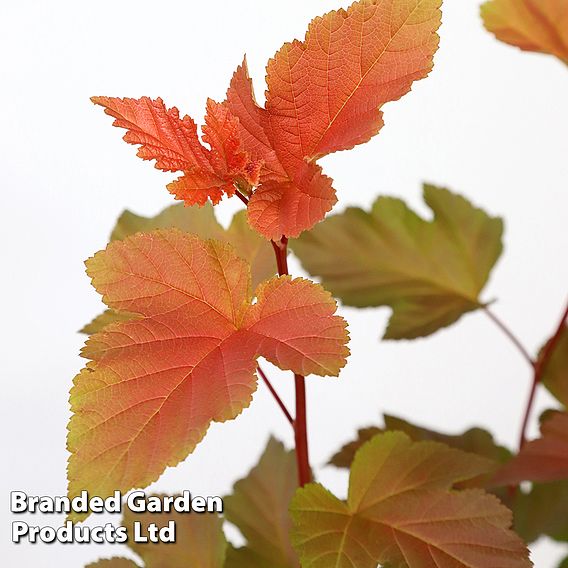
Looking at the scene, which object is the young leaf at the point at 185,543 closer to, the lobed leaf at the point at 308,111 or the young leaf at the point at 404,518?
the young leaf at the point at 404,518

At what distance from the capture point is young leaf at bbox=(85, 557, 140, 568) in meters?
0.44

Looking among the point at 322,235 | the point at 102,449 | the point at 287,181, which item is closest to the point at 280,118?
the point at 287,181

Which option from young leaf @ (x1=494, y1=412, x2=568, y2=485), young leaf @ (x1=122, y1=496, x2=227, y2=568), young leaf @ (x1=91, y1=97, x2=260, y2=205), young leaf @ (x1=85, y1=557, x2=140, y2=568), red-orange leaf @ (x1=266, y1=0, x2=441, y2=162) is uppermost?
red-orange leaf @ (x1=266, y1=0, x2=441, y2=162)

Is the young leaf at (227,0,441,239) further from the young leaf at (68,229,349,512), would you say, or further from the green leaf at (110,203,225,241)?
the green leaf at (110,203,225,241)

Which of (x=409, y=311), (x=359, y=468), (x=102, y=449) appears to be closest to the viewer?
(x=102, y=449)

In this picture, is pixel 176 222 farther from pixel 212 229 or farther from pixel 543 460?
pixel 543 460

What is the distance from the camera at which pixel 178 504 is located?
516 millimetres

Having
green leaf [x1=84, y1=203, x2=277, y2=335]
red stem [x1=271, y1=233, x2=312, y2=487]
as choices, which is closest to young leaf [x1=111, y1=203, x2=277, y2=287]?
green leaf [x1=84, y1=203, x2=277, y2=335]

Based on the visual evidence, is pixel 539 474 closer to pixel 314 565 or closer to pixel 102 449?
pixel 314 565

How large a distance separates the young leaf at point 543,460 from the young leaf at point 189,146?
0.79 ft

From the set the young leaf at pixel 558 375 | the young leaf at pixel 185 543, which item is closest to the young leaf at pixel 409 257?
the young leaf at pixel 558 375

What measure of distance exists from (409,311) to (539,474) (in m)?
0.16

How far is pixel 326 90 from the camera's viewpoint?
356 millimetres

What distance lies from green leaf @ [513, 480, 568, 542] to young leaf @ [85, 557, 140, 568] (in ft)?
0.88
